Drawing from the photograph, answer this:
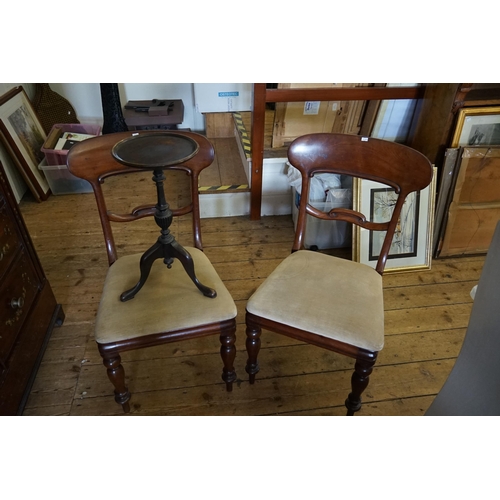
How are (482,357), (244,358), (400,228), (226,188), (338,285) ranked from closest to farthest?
(482,357) → (338,285) → (244,358) → (400,228) → (226,188)

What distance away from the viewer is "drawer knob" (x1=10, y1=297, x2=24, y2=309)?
1.24 meters

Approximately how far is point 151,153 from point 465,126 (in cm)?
156

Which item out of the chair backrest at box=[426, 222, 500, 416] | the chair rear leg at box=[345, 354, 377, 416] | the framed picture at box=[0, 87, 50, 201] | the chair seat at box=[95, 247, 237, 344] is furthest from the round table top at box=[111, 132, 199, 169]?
the framed picture at box=[0, 87, 50, 201]

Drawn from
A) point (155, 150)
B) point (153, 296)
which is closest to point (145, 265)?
point (153, 296)

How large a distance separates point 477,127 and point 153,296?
1.69 meters

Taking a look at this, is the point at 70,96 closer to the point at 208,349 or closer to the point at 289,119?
the point at 289,119

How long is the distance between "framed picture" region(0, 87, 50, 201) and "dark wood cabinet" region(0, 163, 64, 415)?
1234 millimetres

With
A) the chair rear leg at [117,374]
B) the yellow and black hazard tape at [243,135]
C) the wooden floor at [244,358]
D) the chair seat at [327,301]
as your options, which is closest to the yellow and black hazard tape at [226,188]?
the yellow and black hazard tape at [243,135]

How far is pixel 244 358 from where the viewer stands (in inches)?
59.9

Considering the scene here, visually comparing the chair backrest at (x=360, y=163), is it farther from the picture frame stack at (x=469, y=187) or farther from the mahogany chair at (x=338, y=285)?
the picture frame stack at (x=469, y=187)

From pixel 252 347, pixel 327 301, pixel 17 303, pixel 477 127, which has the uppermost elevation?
pixel 477 127

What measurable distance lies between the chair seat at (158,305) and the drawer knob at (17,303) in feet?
1.10

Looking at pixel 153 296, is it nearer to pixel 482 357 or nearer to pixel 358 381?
pixel 358 381

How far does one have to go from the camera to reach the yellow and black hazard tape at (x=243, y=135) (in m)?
2.22
